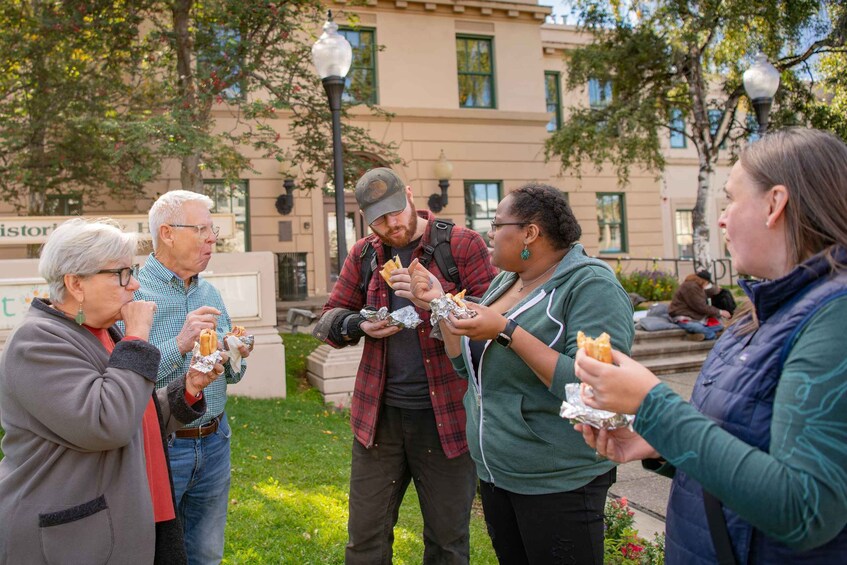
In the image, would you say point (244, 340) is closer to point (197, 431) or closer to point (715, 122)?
point (197, 431)

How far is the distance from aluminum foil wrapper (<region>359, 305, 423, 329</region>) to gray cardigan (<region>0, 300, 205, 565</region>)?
117cm

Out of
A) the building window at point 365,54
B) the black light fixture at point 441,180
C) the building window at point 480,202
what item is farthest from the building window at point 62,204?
the building window at point 480,202

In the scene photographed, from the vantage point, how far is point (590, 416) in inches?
67.3

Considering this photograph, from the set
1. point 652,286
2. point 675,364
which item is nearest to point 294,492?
point 675,364

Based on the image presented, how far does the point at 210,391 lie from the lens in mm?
3008

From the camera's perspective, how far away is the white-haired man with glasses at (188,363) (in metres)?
2.97

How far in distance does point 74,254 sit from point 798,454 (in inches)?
85.6

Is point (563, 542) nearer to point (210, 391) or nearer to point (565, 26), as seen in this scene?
point (210, 391)

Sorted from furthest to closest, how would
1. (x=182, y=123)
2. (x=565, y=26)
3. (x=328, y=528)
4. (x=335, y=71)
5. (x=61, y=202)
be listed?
(x=565, y=26)
(x=61, y=202)
(x=182, y=123)
(x=335, y=71)
(x=328, y=528)

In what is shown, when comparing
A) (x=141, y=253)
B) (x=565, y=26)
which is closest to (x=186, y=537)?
(x=141, y=253)

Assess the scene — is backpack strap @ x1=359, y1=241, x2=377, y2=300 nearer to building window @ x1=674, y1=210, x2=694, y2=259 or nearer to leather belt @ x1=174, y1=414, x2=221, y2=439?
leather belt @ x1=174, y1=414, x2=221, y2=439

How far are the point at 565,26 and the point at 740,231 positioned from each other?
2149 cm

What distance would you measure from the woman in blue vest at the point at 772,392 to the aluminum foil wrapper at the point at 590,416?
7.2 inches

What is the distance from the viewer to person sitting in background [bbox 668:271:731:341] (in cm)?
1116
